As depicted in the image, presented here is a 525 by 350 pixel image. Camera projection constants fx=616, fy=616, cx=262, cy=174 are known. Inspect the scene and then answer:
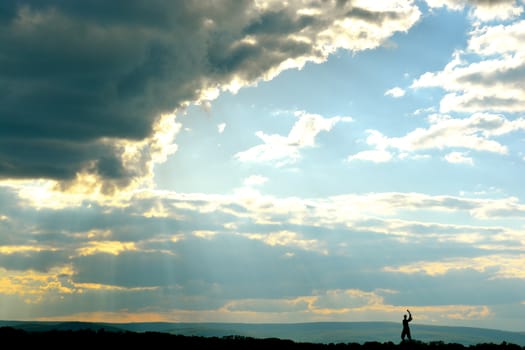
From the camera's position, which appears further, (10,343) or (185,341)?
(185,341)

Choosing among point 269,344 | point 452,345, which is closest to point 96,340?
point 269,344

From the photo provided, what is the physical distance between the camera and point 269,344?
47.9 metres

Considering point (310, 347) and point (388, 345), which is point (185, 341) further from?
point (388, 345)

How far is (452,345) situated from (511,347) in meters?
4.54

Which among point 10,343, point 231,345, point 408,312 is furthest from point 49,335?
point 408,312

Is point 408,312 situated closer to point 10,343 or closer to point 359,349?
point 359,349

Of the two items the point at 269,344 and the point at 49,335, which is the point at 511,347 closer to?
the point at 269,344

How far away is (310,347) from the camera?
4812cm

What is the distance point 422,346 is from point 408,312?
2707 millimetres

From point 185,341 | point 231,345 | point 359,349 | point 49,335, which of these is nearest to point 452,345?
point 359,349

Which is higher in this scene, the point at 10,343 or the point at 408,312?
the point at 408,312

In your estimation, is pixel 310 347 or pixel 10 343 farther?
pixel 310 347

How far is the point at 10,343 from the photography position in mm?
45094

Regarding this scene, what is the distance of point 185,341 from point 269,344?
6.63 meters
